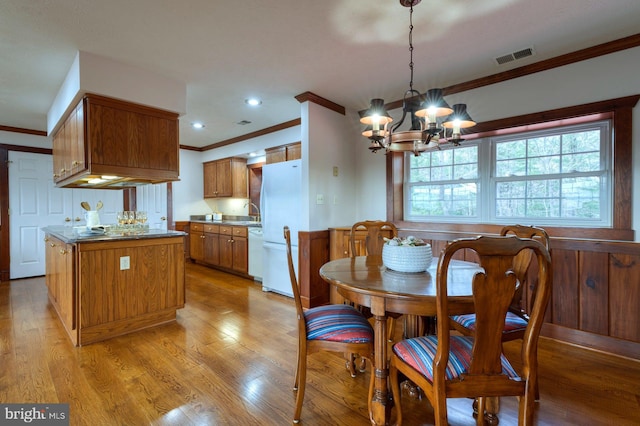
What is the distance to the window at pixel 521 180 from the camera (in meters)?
2.62

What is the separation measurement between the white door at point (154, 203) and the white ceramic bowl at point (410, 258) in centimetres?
535

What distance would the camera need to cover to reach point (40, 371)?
82.6 inches

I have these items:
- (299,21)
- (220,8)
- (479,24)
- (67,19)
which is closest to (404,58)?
(479,24)

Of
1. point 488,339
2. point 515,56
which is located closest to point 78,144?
point 488,339

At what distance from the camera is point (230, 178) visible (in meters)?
5.68

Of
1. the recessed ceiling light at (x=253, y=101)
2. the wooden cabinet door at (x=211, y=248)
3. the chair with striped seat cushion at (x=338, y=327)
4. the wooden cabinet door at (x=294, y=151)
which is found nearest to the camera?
the chair with striped seat cushion at (x=338, y=327)

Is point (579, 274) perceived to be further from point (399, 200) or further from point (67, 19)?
point (67, 19)

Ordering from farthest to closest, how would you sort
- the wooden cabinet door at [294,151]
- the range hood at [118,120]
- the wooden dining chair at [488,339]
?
the wooden cabinet door at [294,151]
the range hood at [118,120]
the wooden dining chair at [488,339]

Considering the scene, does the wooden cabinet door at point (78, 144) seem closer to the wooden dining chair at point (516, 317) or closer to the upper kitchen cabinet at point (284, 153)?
the upper kitchen cabinet at point (284, 153)

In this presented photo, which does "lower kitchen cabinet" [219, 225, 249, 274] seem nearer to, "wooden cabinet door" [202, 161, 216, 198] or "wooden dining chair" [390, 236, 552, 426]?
"wooden cabinet door" [202, 161, 216, 198]

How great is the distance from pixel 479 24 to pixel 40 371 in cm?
386

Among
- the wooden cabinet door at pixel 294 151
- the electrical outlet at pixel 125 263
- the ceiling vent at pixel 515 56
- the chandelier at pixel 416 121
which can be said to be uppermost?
the ceiling vent at pixel 515 56

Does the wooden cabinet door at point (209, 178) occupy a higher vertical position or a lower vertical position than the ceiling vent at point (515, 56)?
lower

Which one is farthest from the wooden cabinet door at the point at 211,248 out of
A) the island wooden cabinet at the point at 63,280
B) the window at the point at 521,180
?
the window at the point at 521,180
